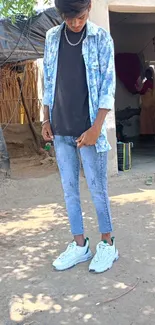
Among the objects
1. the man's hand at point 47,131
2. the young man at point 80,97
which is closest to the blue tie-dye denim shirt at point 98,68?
the young man at point 80,97

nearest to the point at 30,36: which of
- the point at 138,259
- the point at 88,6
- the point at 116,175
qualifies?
the point at 116,175

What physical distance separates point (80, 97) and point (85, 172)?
0.50m

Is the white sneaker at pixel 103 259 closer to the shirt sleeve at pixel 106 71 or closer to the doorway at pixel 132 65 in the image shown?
the shirt sleeve at pixel 106 71

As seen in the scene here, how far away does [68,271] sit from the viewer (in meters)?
2.82

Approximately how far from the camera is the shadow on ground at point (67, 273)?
228 cm

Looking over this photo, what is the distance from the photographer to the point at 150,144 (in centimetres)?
1023

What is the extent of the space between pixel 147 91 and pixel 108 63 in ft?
29.1

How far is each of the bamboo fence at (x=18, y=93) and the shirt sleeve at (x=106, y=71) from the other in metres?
6.61

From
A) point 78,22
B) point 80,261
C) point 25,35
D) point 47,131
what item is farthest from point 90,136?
point 25,35

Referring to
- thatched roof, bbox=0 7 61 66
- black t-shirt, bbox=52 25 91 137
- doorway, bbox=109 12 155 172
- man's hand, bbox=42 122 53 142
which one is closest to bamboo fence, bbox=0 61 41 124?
doorway, bbox=109 12 155 172

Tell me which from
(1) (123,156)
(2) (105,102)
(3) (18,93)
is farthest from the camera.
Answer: (3) (18,93)

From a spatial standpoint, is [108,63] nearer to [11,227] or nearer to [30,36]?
[11,227]

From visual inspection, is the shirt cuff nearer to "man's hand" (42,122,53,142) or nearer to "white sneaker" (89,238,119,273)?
"man's hand" (42,122,53,142)

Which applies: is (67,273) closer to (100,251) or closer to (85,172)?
(100,251)
